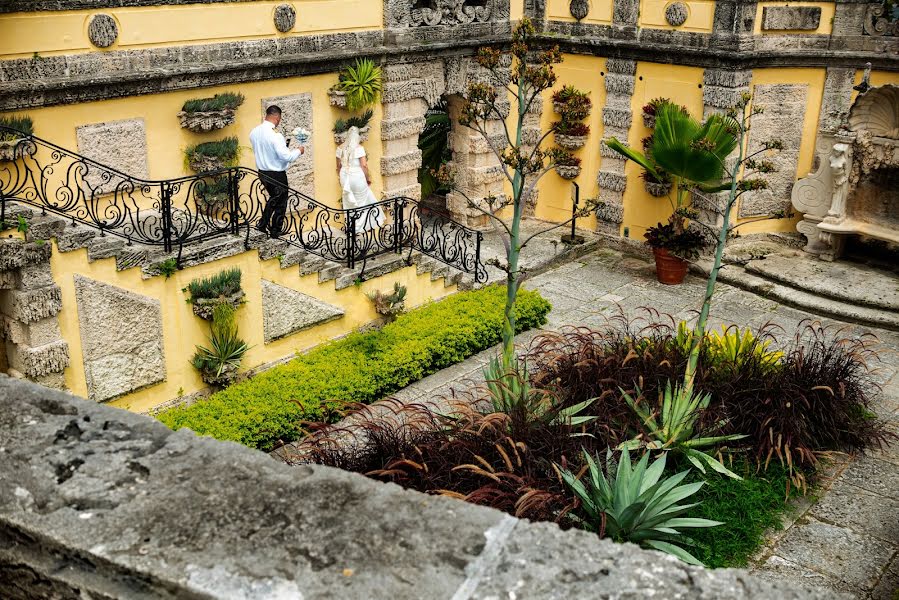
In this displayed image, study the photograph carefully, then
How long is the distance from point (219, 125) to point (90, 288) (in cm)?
307

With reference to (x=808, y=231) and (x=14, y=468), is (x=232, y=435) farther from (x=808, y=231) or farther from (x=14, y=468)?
(x=808, y=231)

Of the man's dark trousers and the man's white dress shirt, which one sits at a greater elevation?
the man's white dress shirt

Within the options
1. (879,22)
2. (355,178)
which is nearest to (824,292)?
(879,22)

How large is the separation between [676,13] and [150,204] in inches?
296

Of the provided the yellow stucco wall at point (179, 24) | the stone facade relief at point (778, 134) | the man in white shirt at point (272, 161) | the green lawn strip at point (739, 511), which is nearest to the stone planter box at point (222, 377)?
the man in white shirt at point (272, 161)

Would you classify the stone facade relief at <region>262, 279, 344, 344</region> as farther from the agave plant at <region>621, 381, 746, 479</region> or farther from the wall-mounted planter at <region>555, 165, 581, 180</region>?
the wall-mounted planter at <region>555, 165, 581, 180</region>

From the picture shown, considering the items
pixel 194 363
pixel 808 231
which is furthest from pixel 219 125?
pixel 808 231

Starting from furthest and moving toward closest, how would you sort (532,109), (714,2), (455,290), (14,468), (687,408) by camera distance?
1. (532,109)
2. (714,2)
3. (455,290)
4. (687,408)
5. (14,468)

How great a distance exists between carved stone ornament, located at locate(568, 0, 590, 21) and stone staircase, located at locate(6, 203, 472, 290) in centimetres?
488

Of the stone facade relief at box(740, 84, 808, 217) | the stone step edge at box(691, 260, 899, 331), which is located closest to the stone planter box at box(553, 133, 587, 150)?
the stone facade relief at box(740, 84, 808, 217)

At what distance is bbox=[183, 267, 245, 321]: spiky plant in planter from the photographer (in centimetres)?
905

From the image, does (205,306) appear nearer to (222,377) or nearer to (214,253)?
(214,253)

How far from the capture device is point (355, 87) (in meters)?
12.2

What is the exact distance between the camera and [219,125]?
10695mm
